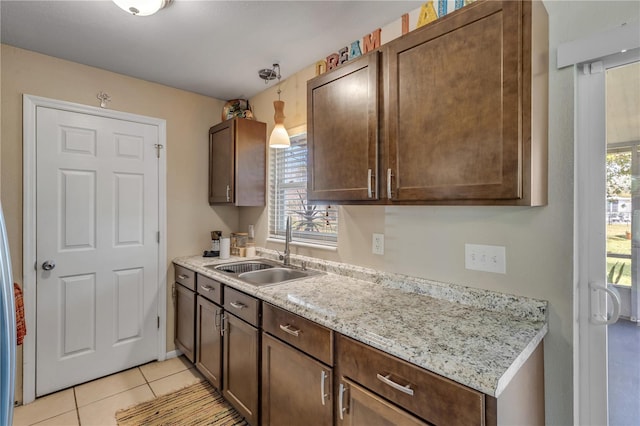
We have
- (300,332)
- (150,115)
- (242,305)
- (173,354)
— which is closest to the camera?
(300,332)

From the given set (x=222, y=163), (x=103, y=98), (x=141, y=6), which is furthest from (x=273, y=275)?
(x=103, y=98)

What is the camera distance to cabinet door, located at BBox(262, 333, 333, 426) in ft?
4.33

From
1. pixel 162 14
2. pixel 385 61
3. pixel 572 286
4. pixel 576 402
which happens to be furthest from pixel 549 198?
pixel 162 14

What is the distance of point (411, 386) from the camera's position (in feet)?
3.31

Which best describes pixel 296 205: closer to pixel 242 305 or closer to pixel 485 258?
pixel 242 305

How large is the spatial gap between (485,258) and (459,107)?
72cm

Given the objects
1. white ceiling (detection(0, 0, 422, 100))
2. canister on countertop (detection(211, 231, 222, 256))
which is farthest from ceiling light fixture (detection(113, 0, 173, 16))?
canister on countertop (detection(211, 231, 222, 256))

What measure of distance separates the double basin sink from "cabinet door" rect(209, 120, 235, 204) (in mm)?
579

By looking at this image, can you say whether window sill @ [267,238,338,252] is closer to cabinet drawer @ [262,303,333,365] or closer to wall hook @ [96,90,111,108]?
cabinet drawer @ [262,303,333,365]

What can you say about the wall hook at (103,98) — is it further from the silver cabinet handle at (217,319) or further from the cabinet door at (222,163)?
the silver cabinet handle at (217,319)

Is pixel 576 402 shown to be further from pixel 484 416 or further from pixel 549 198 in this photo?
pixel 549 198

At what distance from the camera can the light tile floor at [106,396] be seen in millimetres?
2008

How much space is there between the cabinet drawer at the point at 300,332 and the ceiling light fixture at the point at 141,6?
1.66 m

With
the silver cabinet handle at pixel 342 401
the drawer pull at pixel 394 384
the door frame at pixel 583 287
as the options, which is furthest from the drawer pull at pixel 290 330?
the door frame at pixel 583 287
